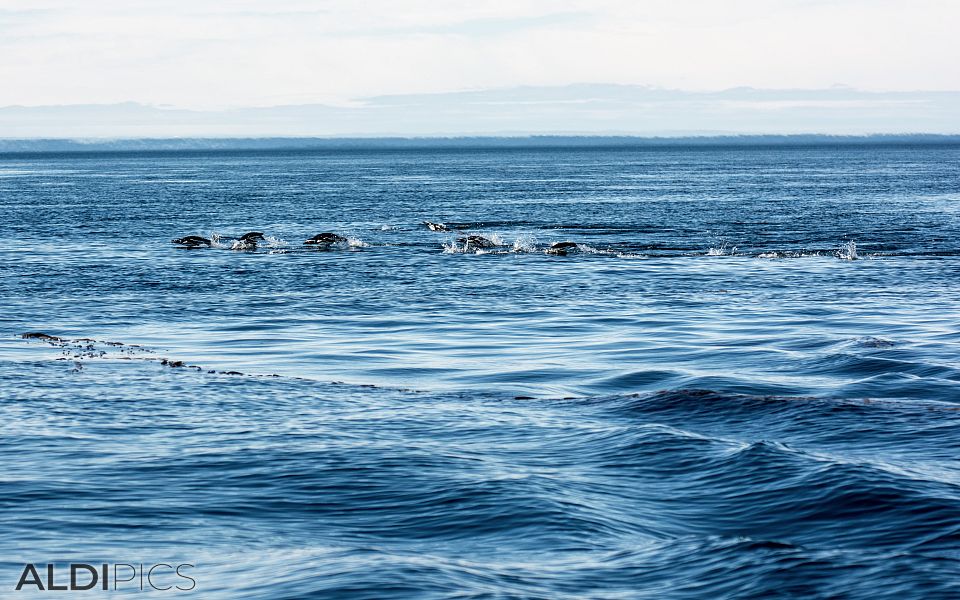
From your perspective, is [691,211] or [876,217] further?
[691,211]

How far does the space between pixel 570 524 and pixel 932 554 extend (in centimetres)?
378

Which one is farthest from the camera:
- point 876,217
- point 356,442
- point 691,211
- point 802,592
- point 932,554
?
point 691,211

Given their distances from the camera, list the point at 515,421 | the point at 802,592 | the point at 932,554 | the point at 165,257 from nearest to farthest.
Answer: the point at 802,592, the point at 932,554, the point at 515,421, the point at 165,257

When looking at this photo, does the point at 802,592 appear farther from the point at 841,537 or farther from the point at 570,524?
the point at 570,524

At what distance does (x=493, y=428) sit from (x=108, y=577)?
725cm

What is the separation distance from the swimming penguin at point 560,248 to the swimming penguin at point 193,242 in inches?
630

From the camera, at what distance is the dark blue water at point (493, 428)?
38.7 feet

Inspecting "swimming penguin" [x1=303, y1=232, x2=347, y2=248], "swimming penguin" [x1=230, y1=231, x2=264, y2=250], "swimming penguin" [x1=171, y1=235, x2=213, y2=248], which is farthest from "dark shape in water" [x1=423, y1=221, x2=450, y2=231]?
"swimming penguin" [x1=171, y1=235, x2=213, y2=248]

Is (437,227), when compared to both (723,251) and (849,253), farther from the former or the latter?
(849,253)

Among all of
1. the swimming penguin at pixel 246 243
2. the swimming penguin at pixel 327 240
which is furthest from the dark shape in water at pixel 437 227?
the swimming penguin at pixel 246 243

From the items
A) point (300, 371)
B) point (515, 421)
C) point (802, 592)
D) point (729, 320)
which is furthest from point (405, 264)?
point (802, 592)

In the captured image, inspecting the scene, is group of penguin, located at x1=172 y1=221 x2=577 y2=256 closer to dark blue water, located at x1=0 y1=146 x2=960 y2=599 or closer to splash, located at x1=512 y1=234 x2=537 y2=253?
splash, located at x1=512 y1=234 x2=537 y2=253

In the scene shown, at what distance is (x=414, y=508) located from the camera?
1354cm

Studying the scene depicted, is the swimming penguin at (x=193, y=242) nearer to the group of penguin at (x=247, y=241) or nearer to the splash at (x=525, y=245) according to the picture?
the group of penguin at (x=247, y=241)
